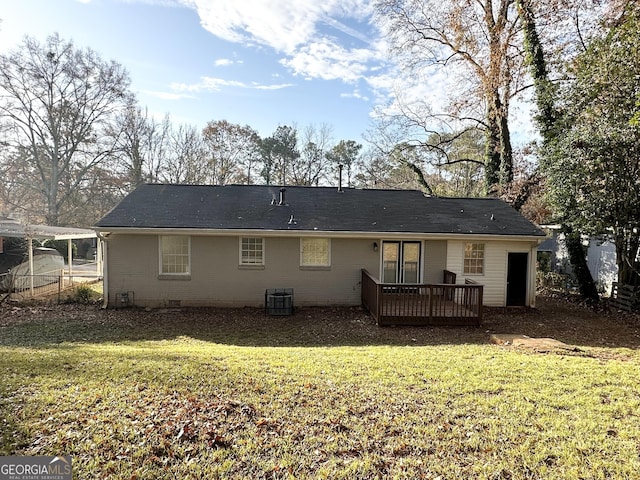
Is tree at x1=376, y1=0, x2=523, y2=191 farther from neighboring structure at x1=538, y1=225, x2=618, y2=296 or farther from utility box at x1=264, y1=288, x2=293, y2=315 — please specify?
utility box at x1=264, y1=288, x2=293, y2=315

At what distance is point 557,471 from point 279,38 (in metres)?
14.8

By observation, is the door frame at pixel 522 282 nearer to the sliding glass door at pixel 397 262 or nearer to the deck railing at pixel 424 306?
the deck railing at pixel 424 306

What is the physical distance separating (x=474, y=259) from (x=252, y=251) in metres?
7.36

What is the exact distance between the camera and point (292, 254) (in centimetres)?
1117

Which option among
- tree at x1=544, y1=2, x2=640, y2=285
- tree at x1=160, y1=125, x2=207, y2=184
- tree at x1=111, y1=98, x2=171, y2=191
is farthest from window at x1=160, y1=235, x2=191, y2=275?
tree at x1=111, y1=98, x2=171, y2=191

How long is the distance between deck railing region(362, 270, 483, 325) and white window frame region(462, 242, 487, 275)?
1770 mm

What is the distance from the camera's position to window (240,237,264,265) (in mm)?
11125

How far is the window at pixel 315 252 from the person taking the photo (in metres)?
11.2

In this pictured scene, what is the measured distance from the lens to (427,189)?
21094 mm

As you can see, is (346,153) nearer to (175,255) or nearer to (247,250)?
(247,250)

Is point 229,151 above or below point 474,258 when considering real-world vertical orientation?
above

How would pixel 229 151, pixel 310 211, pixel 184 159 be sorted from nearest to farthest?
pixel 310 211, pixel 184 159, pixel 229 151

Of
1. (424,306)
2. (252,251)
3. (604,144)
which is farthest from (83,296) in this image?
(604,144)

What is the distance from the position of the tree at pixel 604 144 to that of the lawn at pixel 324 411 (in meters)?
5.04
